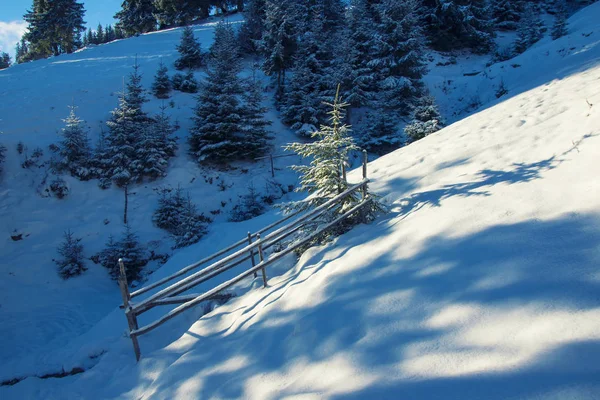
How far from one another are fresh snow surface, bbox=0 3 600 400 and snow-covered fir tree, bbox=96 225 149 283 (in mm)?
5172

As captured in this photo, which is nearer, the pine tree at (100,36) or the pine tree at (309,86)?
the pine tree at (309,86)

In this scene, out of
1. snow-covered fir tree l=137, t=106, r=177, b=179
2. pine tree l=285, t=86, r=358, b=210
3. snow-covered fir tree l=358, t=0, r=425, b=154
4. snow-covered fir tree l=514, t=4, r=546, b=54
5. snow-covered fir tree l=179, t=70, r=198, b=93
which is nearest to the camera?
pine tree l=285, t=86, r=358, b=210

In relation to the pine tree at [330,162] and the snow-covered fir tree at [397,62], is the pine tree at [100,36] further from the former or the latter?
the pine tree at [330,162]

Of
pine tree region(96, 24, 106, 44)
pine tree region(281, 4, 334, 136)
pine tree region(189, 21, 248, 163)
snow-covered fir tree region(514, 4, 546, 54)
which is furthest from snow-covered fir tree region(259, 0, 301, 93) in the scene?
pine tree region(96, 24, 106, 44)

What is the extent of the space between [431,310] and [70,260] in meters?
14.4

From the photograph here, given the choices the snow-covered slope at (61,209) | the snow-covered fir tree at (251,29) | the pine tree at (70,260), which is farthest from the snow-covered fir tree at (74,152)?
the snow-covered fir tree at (251,29)

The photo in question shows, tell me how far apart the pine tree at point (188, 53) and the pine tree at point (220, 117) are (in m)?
8.36

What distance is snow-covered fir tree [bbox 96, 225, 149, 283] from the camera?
13.2m

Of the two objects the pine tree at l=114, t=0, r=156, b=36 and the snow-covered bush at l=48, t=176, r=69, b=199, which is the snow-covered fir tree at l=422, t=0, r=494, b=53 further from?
the pine tree at l=114, t=0, r=156, b=36

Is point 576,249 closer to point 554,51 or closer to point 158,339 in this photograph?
point 158,339

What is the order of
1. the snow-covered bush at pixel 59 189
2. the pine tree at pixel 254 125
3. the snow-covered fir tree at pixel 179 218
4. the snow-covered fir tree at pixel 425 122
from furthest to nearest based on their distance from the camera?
the pine tree at pixel 254 125
the snow-covered bush at pixel 59 189
the snow-covered fir tree at pixel 425 122
the snow-covered fir tree at pixel 179 218

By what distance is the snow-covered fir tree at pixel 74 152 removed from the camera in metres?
16.0

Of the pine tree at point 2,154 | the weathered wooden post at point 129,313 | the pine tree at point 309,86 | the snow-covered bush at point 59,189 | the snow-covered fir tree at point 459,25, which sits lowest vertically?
the weathered wooden post at point 129,313

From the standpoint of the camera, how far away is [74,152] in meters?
16.3
